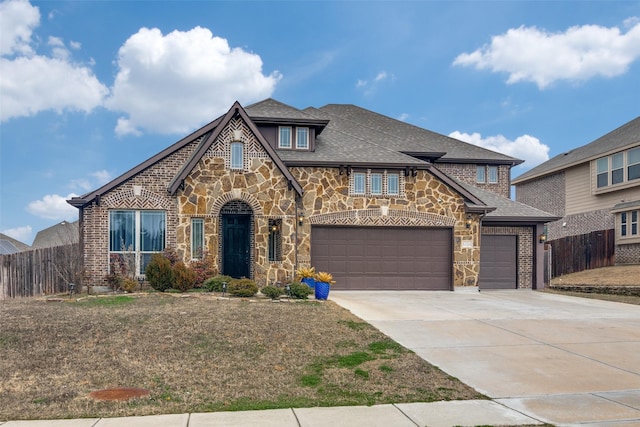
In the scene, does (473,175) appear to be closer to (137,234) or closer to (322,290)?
(322,290)

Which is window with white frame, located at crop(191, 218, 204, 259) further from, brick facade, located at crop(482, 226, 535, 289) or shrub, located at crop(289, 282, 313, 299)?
brick facade, located at crop(482, 226, 535, 289)

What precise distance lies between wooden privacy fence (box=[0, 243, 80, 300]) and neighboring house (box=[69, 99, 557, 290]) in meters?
1.25

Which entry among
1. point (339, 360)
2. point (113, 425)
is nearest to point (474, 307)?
point (339, 360)

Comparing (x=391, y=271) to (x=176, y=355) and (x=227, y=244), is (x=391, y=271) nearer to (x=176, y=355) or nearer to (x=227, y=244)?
(x=227, y=244)

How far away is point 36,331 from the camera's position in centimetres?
1056

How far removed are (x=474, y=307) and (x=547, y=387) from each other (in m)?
8.28

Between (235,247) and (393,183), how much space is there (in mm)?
6701

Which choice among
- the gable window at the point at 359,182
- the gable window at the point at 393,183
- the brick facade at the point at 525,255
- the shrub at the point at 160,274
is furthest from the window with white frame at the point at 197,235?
the brick facade at the point at 525,255

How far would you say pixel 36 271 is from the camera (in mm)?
18312

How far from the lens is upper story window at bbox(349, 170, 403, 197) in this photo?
19.9 m

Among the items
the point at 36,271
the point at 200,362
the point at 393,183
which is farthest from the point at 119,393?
the point at 393,183

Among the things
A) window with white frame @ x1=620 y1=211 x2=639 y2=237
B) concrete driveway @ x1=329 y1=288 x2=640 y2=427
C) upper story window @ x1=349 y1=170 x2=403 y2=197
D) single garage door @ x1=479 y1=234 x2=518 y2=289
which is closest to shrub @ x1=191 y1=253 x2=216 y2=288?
concrete driveway @ x1=329 y1=288 x2=640 y2=427

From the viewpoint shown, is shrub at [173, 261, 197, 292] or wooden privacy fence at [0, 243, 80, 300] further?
wooden privacy fence at [0, 243, 80, 300]

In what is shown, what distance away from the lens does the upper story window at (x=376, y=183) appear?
19891 mm
